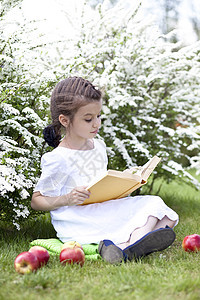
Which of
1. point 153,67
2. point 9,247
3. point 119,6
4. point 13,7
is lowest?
point 9,247

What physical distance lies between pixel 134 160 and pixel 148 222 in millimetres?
1822

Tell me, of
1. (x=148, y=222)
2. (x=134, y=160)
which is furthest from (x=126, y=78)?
(x=148, y=222)

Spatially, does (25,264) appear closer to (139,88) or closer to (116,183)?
(116,183)

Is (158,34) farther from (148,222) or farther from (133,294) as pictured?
(133,294)

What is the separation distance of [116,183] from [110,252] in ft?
1.36

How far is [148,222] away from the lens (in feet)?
7.88

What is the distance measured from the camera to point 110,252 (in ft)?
7.25

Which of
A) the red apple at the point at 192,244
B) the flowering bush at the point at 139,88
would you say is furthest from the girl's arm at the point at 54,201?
the flowering bush at the point at 139,88

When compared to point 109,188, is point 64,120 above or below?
above

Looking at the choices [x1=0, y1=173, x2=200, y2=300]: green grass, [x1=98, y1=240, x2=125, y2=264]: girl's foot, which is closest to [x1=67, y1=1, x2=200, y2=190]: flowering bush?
[x1=98, y1=240, x2=125, y2=264]: girl's foot

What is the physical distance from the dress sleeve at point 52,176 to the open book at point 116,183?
0.70 ft

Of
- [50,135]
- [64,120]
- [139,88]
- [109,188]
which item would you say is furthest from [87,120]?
[139,88]

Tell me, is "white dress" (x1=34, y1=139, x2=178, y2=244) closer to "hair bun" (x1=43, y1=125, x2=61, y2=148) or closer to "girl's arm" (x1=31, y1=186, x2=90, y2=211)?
"girl's arm" (x1=31, y1=186, x2=90, y2=211)

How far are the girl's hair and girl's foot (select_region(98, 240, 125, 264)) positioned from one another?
858 mm
